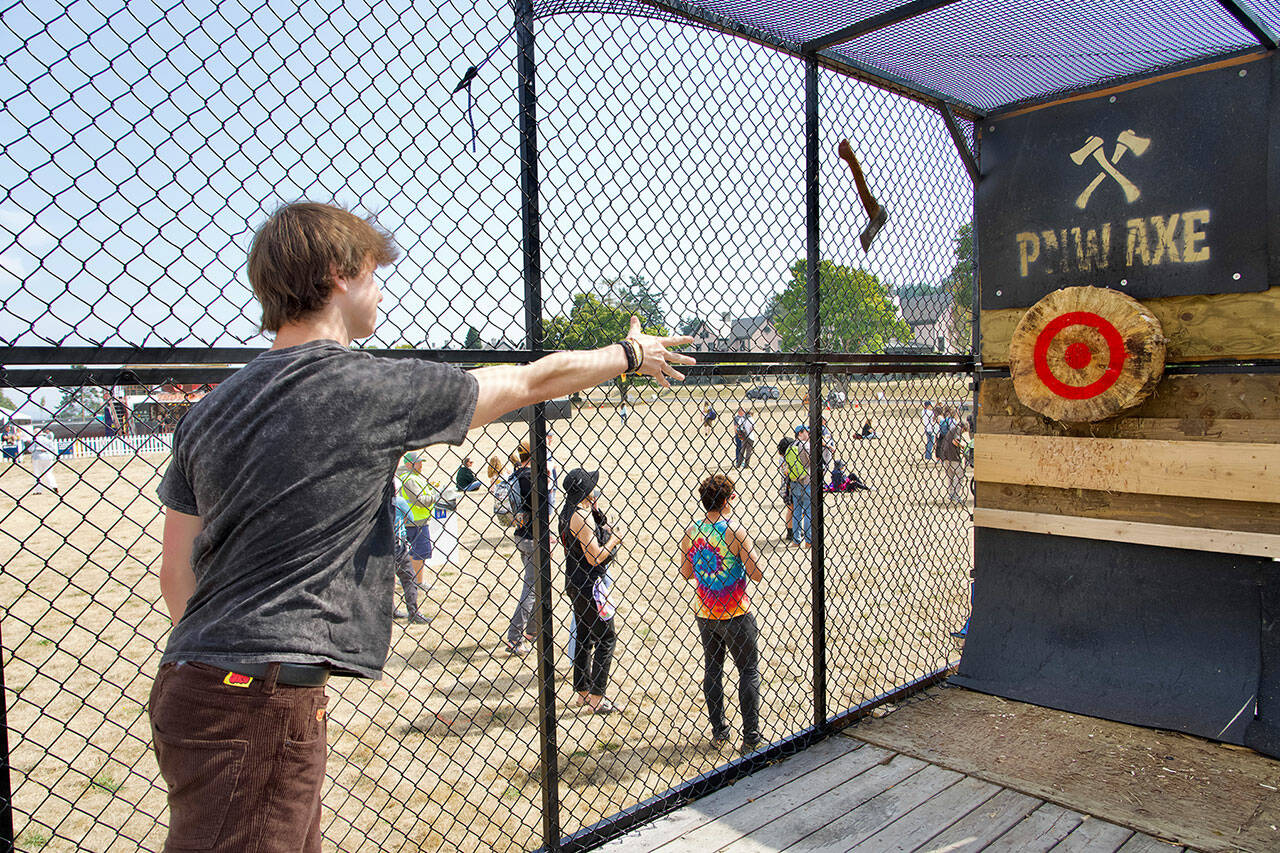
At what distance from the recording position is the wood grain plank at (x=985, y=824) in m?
2.93

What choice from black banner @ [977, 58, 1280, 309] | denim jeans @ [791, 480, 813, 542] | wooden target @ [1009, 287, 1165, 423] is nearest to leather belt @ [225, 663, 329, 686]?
wooden target @ [1009, 287, 1165, 423]

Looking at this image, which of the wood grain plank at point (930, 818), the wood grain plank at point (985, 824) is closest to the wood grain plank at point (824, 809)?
the wood grain plank at point (930, 818)

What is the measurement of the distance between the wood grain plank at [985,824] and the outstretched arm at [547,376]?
2123mm

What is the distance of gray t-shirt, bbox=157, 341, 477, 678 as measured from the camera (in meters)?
1.55

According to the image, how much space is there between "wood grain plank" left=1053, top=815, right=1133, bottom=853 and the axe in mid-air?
276 centimetres

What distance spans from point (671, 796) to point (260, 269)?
2.54 m

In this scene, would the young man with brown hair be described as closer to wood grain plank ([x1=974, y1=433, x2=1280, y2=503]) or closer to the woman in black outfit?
the woman in black outfit

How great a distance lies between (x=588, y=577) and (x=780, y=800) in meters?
2.16

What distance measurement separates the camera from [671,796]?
3240mm

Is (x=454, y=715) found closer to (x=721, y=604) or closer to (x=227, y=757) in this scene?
(x=721, y=604)

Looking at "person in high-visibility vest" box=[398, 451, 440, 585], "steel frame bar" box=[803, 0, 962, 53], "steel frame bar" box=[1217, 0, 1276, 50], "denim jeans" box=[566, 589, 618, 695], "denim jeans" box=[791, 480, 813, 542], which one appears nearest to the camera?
"steel frame bar" box=[1217, 0, 1276, 50]

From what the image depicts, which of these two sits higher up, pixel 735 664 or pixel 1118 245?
pixel 1118 245

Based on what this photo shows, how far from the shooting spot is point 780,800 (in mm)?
3285

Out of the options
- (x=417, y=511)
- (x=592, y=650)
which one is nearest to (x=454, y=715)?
(x=592, y=650)
